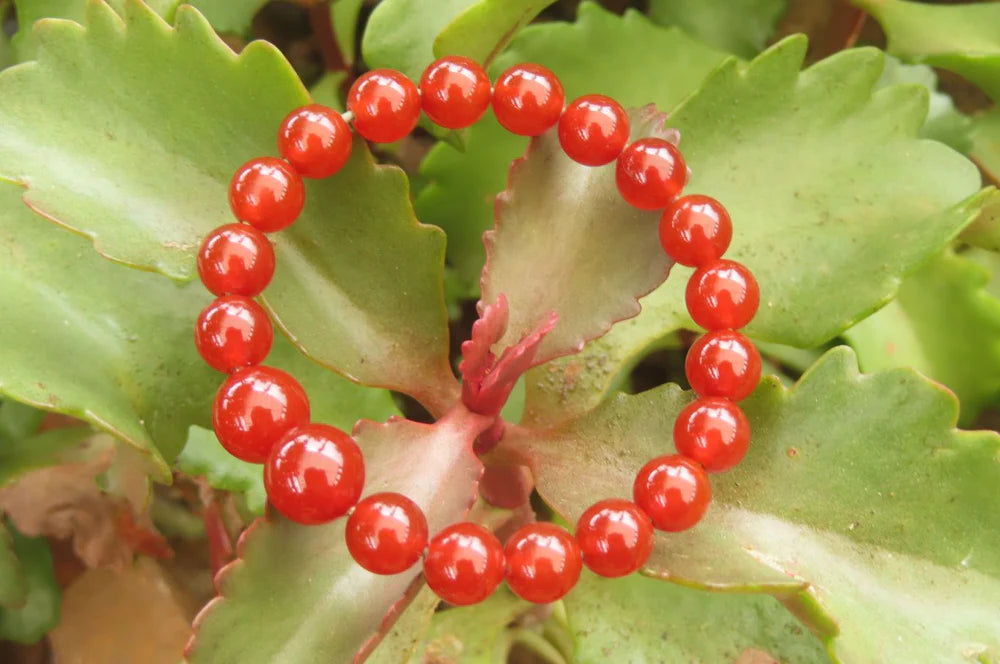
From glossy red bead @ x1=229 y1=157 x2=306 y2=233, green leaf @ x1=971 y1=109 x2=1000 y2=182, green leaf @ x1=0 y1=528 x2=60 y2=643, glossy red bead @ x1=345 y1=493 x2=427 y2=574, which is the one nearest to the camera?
glossy red bead @ x1=345 y1=493 x2=427 y2=574

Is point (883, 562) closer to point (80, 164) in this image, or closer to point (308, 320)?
point (308, 320)

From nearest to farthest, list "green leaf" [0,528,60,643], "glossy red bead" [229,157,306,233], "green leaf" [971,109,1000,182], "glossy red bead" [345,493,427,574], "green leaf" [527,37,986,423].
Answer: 1. "glossy red bead" [345,493,427,574]
2. "glossy red bead" [229,157,306,233]
3. "green leaf" [527,37,986,423]
4. "green leaf" [0,528,60,643]
5. "green leaf" [971,109,1000,182]

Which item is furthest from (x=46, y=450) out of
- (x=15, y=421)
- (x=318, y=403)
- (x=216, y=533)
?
(x=318, y=403)

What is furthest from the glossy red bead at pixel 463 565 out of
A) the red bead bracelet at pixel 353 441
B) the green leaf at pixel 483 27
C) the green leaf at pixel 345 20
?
the green leaf at pixel 345 20

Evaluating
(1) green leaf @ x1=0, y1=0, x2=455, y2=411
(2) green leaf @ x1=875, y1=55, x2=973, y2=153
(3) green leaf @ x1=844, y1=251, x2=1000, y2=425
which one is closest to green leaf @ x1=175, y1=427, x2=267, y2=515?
(1) green leaf @ x1=0, y1=0, x2=455, y2=411

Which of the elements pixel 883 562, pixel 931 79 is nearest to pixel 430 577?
pixel 883 562

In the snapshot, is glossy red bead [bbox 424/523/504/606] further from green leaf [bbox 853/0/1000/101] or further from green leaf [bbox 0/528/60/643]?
green leaf [bbox 853/0/1000/101]

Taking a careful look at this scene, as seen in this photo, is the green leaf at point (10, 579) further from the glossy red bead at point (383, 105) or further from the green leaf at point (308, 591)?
the glossy red bead at point (383, 105)
